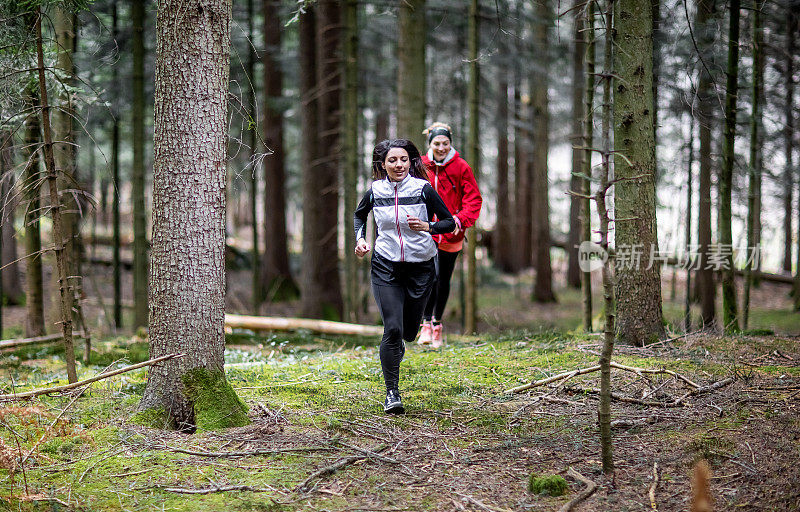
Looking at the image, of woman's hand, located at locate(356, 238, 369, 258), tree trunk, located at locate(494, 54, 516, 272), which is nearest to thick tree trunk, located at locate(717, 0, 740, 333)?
woman's hand, located at locate(356, 238, 369, 258)

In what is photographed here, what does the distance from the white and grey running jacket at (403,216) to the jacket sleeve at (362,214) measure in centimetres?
2

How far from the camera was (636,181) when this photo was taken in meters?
6.92

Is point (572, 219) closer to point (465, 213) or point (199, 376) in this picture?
point (465, 213)

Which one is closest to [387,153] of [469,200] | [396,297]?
[396,297]

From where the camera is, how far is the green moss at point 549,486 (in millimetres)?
3686

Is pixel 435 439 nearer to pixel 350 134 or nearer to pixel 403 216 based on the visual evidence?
pixel 403 216

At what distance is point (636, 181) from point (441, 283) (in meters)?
2.50

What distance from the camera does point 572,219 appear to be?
2244 centimetres

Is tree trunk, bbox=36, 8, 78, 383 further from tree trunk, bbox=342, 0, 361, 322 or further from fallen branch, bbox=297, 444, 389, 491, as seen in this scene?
tree trunk, bbox=342, 0, 361, 322

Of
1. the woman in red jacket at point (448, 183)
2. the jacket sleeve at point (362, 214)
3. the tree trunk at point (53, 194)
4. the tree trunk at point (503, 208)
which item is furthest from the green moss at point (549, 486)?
the tree trunk at point (503, 208)

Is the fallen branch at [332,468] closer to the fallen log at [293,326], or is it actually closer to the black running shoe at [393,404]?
the black running shoe at [393,404]

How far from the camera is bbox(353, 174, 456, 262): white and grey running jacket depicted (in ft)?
17.2

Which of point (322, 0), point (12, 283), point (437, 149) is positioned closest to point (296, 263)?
point (12, 283)

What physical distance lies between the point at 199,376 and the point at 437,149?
12.2 ft
